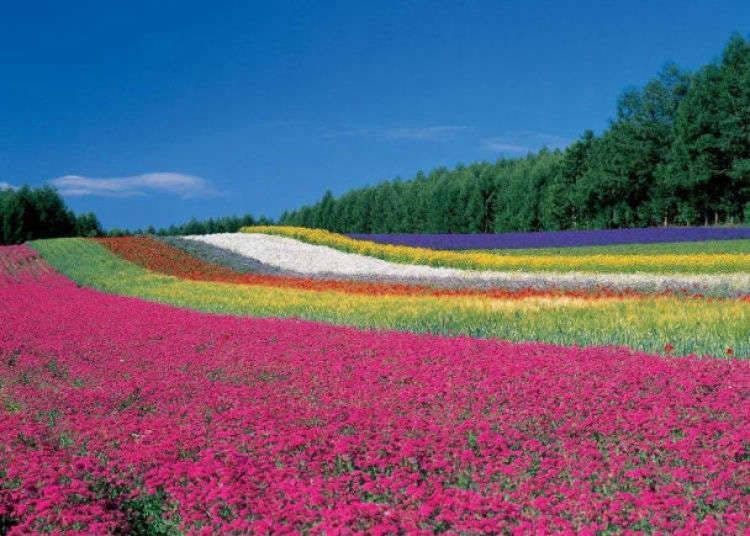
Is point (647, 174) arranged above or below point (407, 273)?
above

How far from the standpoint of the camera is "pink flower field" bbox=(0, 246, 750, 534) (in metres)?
5.23

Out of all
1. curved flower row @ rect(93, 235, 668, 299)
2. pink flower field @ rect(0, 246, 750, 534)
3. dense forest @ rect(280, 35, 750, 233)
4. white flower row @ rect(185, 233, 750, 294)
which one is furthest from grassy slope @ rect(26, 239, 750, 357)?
dense forest @ rect(280, 35, 750, 233)

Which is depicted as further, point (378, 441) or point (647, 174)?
point (647, 174)

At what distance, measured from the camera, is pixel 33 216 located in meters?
72.9

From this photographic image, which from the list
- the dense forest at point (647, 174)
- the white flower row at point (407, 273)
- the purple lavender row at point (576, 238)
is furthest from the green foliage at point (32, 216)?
the dense forest at point (647, 174)

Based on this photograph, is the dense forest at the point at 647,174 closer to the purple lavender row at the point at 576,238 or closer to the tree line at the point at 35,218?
the purple lavender row at the point at 576,238

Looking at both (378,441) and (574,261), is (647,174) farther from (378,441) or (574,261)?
(378,441)

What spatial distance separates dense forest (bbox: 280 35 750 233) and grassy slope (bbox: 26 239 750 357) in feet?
152

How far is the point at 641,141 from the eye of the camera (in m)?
68.1

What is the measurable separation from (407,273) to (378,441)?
84.4 feet

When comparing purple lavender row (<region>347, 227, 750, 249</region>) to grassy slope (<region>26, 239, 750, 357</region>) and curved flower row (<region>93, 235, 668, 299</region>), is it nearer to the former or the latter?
curved flower row (<region>93, 235, 668, 299</region>)

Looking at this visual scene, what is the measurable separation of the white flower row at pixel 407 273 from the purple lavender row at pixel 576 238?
28.0 ft

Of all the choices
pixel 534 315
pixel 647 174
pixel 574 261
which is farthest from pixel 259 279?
pixel 647 174

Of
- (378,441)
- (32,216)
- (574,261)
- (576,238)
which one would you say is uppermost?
(32,216)
